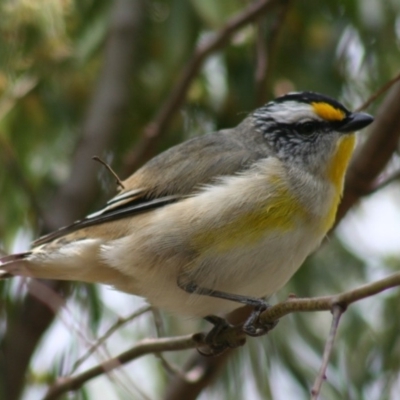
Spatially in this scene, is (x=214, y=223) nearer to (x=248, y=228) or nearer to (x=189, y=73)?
(x=248, y=228)

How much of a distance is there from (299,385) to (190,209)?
1378 mm

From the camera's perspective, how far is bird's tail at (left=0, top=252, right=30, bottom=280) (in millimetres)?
3469

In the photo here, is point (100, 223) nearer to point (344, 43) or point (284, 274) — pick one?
point (284, 274)

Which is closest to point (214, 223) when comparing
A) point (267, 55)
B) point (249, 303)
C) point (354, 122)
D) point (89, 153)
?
point (249, 303)

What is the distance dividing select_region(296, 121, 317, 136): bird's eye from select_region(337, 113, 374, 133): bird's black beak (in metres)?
0.13

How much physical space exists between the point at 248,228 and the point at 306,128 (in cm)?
70

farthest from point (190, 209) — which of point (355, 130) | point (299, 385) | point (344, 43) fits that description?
point (344, 43)

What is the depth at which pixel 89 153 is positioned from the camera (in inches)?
183

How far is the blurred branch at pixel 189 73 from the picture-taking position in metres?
4.27

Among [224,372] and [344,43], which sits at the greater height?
[344,43]

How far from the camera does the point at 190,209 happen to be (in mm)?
3455

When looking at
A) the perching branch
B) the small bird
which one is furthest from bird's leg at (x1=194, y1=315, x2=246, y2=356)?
the perching branch

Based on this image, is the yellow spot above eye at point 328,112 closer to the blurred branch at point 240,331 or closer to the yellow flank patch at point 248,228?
the yellow flank patch at point 248,228

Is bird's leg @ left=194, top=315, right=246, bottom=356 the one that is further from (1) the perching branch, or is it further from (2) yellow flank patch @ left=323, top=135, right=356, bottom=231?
(2) yellow flank patch @ left=323, top=135, right=356, bottom=231
